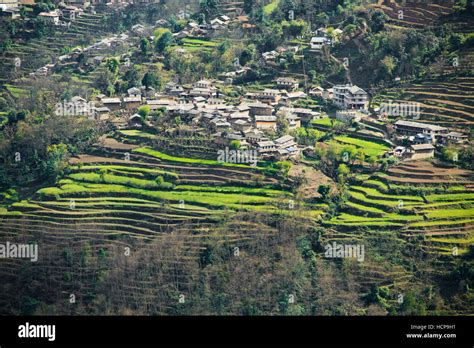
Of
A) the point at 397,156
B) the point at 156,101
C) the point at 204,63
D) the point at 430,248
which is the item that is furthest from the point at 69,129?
the point at 430,248

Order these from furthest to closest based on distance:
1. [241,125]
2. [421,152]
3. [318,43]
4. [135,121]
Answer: [318,43], [135,121], [241,125], [421,152]

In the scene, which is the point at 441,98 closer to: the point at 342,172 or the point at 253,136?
the point at 342,172

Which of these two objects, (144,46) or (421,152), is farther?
(144,46)

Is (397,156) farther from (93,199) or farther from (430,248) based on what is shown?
(93,199)

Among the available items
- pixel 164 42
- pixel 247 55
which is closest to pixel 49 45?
pixel 164 42

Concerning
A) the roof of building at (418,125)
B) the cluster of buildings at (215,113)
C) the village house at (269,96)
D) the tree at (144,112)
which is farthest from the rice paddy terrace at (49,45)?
the roof of building at (418,125)

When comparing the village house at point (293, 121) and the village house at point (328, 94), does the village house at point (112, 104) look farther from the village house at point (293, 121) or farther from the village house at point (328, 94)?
the village house at point (328, 94)
